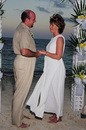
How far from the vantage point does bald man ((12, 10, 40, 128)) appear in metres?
5.32

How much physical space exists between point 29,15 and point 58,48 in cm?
→ 75

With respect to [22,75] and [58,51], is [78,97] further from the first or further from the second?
[22,75]

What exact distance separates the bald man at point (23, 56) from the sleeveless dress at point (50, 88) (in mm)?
405

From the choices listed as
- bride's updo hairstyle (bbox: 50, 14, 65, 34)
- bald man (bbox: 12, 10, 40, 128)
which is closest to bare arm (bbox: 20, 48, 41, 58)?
bald man (bbox: 12, 10, 40, 128)

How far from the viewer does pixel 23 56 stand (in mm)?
5473

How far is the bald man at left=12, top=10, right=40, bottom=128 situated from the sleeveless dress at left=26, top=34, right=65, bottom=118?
0.41m

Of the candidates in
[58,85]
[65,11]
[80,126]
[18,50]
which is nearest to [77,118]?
[80,126]

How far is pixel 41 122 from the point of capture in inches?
243

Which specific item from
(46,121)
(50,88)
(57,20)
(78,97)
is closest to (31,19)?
(57,20)

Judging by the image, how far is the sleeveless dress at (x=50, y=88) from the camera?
19.0 ft

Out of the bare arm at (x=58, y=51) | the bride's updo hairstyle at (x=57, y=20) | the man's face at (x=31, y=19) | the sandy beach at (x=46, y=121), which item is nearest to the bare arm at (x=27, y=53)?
the bare arm at (x=58, y=51)

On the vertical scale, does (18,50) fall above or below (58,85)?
above

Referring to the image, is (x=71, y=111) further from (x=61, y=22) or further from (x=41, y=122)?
(x=61, y=22)

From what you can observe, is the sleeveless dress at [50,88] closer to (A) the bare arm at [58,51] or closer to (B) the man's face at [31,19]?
(A) the bare arm at [58,51]
